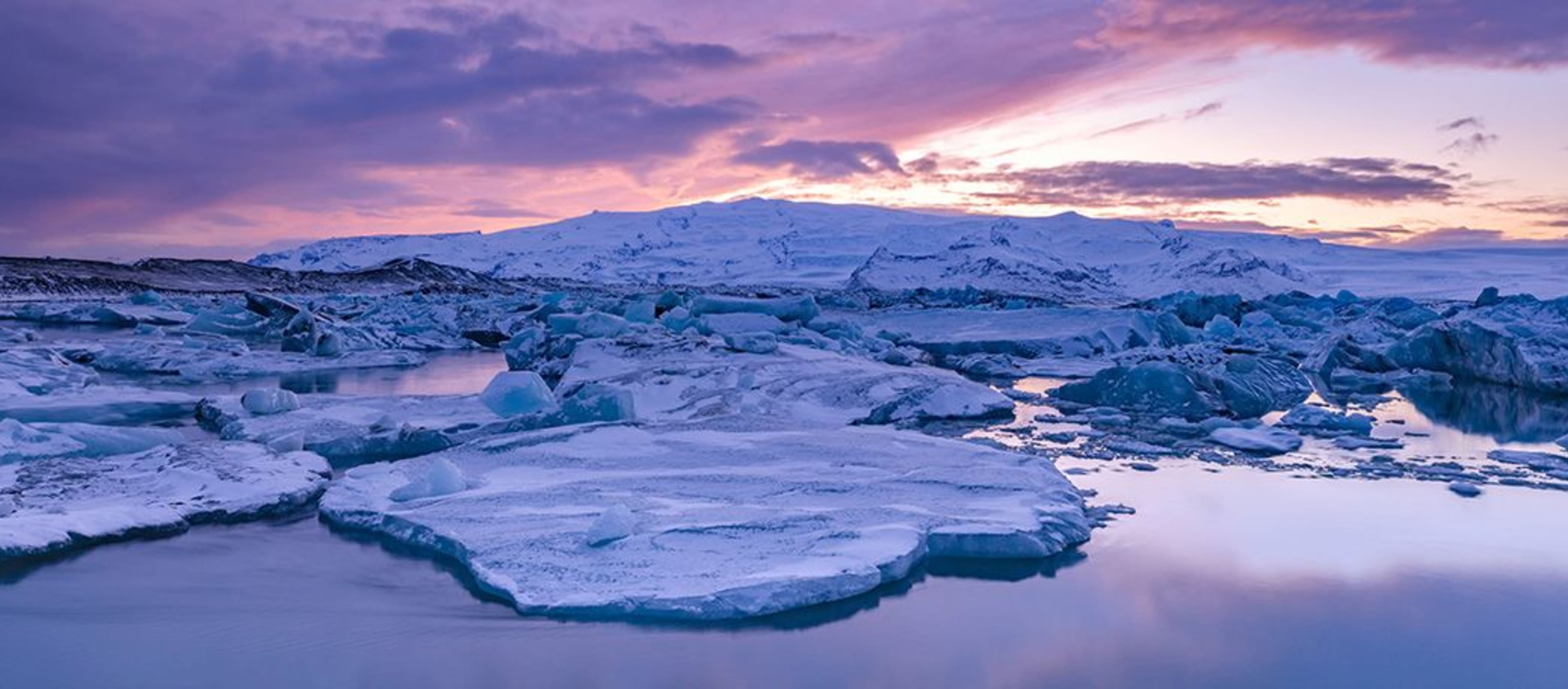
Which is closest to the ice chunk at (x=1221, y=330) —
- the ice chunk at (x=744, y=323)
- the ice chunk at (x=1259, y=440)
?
the ice chunk at (x=744, y=323)

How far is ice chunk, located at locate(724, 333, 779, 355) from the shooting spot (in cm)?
1022

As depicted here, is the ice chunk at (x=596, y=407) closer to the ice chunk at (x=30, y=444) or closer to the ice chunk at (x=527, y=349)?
the ice chunk at (x=30, y=444)

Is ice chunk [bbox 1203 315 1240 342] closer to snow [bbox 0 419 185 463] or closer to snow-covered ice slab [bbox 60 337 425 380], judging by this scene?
snow-covered ice slab [bbox 60 337 425 380]

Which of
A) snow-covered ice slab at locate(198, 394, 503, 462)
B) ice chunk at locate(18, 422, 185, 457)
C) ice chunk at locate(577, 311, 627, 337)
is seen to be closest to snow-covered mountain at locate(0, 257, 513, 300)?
ice chunk at locate(577, 311, 627, 337)

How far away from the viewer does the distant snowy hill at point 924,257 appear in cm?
4159

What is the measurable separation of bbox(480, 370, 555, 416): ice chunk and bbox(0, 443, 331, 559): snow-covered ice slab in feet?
5.24

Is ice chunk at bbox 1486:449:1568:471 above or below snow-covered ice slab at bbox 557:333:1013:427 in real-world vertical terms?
below

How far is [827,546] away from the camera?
455 centimetres

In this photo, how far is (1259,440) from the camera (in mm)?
7816

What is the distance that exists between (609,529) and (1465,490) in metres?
4.94

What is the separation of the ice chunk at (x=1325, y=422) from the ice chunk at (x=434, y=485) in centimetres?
636

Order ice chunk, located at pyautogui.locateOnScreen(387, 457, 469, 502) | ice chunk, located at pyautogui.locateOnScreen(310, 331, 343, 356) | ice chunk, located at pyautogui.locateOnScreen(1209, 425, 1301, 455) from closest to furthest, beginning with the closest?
ice chunk, located at pyautogui.locateOnScreen(387, 457, 469, 502)
ice chunk, located at pyautogui.locateOnScreen(1209, 425, 1301, 455)
ice chunk, located at pyautogui.locateOnScreen(310, 331, 343, 356)

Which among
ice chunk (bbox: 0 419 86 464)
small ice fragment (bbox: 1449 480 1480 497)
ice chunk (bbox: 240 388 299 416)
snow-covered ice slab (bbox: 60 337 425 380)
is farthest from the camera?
snow-covered ice slab (bbox: 60 337 425 380)

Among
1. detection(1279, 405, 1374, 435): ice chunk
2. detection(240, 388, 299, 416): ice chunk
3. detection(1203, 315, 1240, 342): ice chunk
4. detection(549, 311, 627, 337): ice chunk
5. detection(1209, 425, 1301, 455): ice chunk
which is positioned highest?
detection(549, 311, 627, 337): ice chunk
